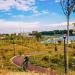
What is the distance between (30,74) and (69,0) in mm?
7299

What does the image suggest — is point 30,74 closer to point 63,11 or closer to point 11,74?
point 11,74

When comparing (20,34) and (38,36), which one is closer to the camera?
(38,36)

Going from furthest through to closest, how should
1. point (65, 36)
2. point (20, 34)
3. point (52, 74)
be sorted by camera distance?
point (20, 34), point (65, 36), point (52, 74)

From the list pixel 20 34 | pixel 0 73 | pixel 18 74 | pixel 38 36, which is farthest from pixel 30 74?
pixel 20 34

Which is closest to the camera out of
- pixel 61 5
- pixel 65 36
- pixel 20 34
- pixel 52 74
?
pixel 52 74

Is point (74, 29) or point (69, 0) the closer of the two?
point (69, 0)

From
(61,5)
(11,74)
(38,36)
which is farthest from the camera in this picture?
(38,36)

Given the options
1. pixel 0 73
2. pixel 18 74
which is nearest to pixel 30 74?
pixel 18 74

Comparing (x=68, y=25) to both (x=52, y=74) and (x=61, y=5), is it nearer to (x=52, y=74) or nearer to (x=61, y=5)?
(x=61, y=5)

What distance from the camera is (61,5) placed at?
58.7 ft

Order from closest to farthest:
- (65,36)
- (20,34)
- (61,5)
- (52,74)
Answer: (52,74), (65,36), (61,5), (20,34)

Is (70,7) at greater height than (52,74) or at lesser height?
greater

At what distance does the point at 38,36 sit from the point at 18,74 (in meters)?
116

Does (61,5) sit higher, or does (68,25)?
(61,5)
